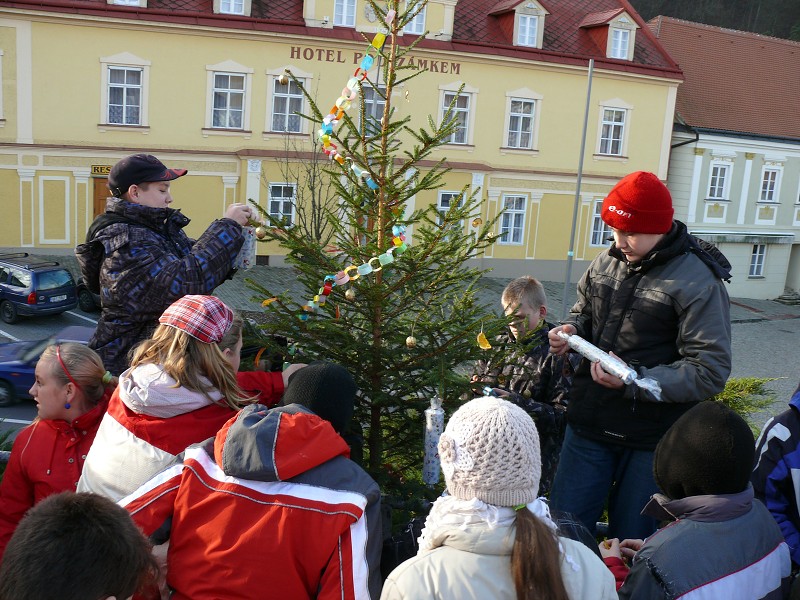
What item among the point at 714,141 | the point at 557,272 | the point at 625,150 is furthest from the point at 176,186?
the point at 714,141

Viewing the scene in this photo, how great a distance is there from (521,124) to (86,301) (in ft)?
49.9

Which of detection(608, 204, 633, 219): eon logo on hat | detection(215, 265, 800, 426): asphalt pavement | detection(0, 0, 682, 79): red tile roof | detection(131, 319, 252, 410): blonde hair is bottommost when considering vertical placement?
detection(215, 265, 800, 426): asphalt pavement

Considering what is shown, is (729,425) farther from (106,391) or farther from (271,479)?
(106,391)

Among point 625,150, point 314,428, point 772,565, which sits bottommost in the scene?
point 772,565

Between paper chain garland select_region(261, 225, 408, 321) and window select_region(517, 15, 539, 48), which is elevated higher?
window select_region(517, 15, 539, 48)

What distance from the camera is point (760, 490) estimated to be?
3.00 metres

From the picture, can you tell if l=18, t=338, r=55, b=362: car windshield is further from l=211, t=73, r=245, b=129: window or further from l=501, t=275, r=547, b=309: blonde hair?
l=211, t=73, r=245, b=129: window

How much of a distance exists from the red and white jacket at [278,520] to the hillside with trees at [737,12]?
4738cm

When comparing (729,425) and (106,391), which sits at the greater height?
(729,425)

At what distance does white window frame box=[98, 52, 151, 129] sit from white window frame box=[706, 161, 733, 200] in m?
19.8

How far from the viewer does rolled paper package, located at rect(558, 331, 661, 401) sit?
3258mm

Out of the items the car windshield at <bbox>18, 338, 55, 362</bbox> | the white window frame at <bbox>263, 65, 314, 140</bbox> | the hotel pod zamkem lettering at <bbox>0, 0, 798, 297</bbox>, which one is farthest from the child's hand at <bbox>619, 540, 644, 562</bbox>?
the white window frame at <bbox>263, 65, 314, 140</bbox>

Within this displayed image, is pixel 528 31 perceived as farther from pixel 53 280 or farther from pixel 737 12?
pixel 737 12

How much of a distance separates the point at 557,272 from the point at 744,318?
6547mm
